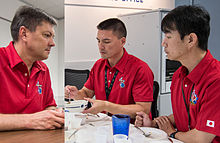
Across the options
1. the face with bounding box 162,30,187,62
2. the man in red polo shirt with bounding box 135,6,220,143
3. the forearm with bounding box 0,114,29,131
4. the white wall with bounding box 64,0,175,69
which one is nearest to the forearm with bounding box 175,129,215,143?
the man in red polo shirt with bounding box 135,6,220,143

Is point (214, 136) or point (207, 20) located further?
point (207, 20)

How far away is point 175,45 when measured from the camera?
1224mm

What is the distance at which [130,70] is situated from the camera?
5.53 feet

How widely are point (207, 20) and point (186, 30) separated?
0.14m

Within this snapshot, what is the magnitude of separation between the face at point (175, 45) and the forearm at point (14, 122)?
35.5 inches

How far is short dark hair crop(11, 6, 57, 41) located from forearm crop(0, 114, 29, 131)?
31 cm

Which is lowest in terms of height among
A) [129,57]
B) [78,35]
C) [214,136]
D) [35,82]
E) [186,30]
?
[214,136]

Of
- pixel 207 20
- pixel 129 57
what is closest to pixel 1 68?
pixel 207 20

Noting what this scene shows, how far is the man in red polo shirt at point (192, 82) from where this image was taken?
0.96 meters

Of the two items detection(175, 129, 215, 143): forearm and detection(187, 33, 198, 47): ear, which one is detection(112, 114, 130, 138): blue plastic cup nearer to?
detection(175, 129, 215, 143): forearm

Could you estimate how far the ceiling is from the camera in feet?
1.22

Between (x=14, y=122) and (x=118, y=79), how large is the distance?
3.61 feet

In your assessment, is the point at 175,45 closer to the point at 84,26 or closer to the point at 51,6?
the point at 51,6

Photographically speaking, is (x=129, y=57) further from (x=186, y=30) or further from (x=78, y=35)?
(x=78, y=35)
